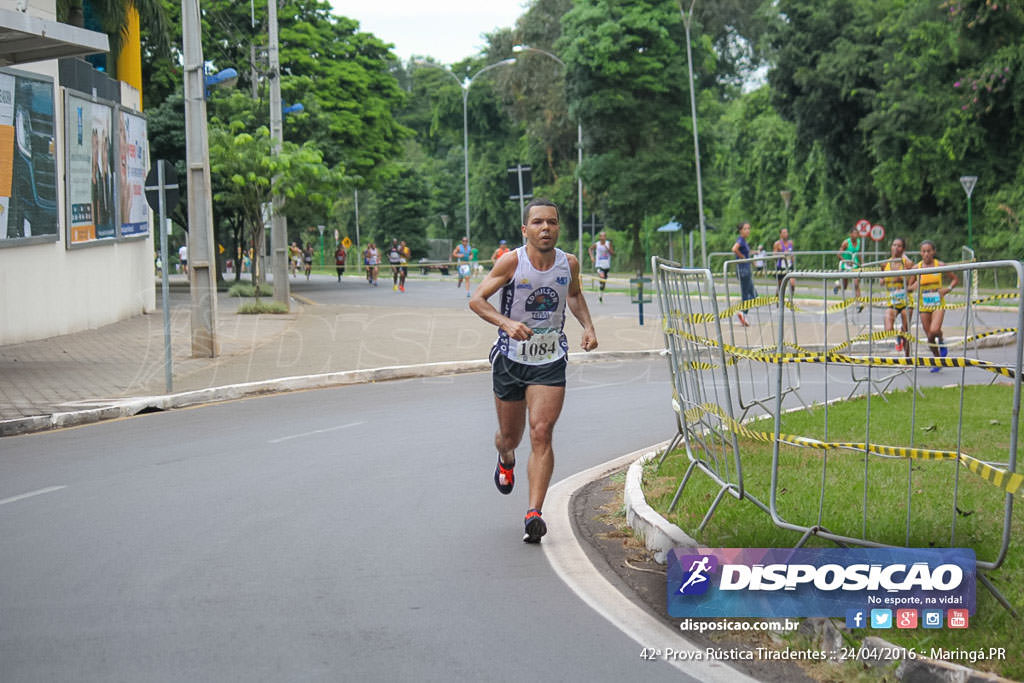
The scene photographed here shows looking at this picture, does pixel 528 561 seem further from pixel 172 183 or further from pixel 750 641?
pixel 172 183

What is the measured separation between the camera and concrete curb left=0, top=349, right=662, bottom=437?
12172mm

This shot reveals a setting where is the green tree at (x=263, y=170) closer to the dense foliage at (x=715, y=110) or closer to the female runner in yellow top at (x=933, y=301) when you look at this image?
the dense foliage at (x=715, y=110)

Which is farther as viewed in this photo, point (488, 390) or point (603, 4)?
point (603, 4)

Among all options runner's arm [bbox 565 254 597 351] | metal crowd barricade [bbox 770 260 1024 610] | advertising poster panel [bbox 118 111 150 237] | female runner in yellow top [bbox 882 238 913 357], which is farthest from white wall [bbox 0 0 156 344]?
metal crowd barricade [bbox 770 260 1024 610]

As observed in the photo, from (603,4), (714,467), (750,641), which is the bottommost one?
(750,641)

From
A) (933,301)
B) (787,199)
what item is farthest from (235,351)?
(787,199)

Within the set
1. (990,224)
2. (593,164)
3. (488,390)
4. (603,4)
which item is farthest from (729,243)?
(488,390)

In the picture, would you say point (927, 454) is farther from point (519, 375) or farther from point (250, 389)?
point (250, 389)

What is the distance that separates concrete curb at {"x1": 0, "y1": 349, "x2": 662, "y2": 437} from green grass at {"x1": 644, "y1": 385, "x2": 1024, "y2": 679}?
652 centimetres

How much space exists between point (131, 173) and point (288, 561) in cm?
2411

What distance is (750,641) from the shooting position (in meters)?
5.13

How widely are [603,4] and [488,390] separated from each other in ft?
131

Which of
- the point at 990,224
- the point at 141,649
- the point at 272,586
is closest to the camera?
the point at 141,649

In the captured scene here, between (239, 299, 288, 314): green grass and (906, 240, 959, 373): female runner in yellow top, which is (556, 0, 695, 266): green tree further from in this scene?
(906, 240, 959, 373): female runner in yellow top
